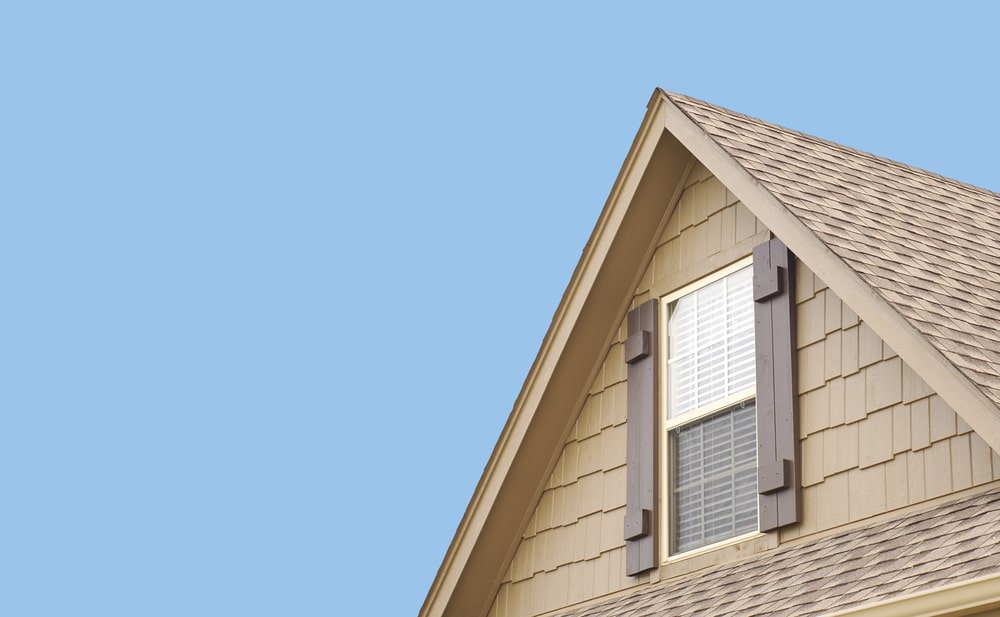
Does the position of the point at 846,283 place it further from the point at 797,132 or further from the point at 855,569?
the point at 797,132

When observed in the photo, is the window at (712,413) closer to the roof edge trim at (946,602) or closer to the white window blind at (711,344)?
the white window blind at (711,344)

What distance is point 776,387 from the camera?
777 cm

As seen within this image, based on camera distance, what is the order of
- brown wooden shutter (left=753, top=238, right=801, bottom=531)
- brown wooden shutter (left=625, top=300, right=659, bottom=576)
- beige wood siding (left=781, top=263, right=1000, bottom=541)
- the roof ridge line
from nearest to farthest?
1. beige wood siding (left=781, top=263, right=1000, bottom=541)
2. brown wooden shutter (left=753, top=238, right=801, bottom=531)
3. brown wooden shutter (left=625, top=300, right=659, bottom=576)
4. the roof ridge line

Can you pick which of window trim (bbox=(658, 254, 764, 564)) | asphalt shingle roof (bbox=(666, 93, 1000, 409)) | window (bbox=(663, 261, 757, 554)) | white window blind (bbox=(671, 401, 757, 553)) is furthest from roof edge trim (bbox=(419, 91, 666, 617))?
white window blind (bbox=(671, 401, 757, 553))

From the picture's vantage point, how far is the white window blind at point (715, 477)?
791 cm

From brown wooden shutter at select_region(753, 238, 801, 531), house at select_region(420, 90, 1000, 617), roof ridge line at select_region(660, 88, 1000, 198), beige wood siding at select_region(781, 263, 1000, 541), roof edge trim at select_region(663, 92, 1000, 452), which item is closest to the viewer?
roof edge trim at select_region(663, 92, 1000, 452)

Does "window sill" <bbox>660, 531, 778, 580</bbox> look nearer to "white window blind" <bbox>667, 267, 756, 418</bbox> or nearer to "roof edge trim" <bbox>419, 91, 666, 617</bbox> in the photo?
"white window blind" <bbox>667, 267, 756, 418</bbox>

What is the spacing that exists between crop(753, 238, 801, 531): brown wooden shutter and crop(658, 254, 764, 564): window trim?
165 mm

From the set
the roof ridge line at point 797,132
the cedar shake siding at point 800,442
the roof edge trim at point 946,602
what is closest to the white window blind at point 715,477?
the cedar shake siding at point 800,442

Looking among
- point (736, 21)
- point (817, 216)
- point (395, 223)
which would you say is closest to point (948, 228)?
point (817, 216)

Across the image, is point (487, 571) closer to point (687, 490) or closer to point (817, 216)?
point (687, 490)

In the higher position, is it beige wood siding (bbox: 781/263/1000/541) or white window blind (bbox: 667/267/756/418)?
white window blind (bbox: 667/267/756/418)

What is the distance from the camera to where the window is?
8.00 m

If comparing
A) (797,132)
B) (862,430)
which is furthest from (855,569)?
(797,132)
